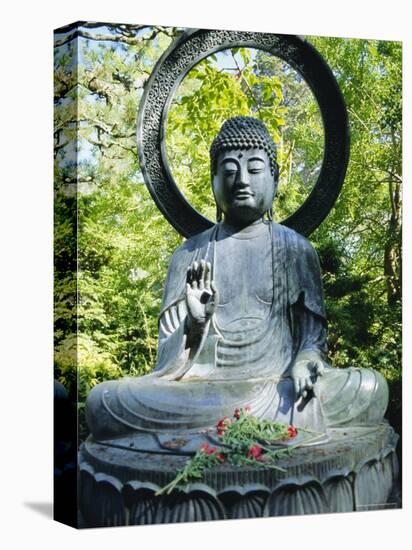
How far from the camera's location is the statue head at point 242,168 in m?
12.8

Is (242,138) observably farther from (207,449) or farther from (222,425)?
(207,449)

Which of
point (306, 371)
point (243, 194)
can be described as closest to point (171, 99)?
point (243, 194)

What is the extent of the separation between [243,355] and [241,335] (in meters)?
0.17

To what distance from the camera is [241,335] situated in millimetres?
12664

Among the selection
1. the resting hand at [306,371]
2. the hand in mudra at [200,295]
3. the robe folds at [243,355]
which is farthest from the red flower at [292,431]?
the hand in mudra at [200,295]

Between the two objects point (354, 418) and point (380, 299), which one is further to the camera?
point (380, 299)

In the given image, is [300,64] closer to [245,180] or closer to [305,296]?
[245,180]

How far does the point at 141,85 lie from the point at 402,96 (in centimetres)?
254

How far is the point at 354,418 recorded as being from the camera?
12.7m

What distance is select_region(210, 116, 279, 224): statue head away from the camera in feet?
42.0

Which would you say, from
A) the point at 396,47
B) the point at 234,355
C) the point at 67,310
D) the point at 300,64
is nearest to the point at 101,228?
the point at 67,310

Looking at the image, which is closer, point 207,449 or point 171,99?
point 207,449

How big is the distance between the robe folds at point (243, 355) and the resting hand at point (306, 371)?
0.14 feet

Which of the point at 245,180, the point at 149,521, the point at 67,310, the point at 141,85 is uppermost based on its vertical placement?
the point at 141,85
